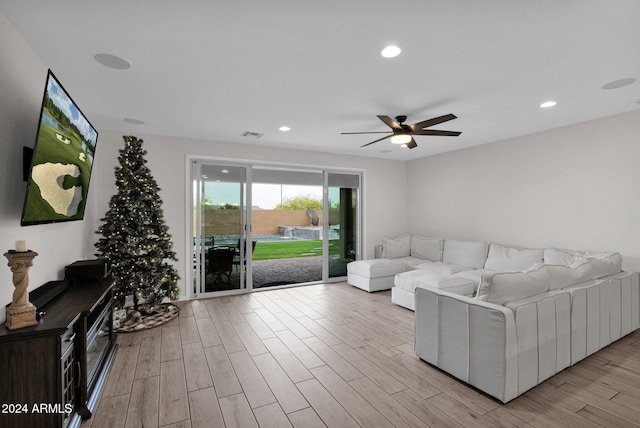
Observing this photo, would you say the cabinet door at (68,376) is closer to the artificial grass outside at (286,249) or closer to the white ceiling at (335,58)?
the white ceiling at (335,58)

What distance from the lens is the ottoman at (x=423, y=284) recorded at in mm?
4191

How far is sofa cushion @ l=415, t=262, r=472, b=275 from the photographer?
5070 millimetres

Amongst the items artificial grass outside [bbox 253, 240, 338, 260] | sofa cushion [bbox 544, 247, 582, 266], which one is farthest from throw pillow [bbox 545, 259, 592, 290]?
artificial grass outside [bbox 253, 240, 338, 260]

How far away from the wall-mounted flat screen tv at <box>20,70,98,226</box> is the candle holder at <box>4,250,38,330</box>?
0.86 feet

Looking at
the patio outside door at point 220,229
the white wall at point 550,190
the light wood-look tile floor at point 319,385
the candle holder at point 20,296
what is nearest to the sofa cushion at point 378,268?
the white wall at point 550,190

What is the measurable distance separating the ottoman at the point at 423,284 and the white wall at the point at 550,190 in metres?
1.60

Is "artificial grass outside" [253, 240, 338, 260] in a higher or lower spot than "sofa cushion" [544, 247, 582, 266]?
lower

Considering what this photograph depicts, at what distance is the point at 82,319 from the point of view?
2.18 m

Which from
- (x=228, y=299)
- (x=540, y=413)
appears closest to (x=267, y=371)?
(x=540, y=413)

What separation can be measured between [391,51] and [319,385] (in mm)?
2785

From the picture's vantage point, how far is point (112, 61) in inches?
98.1

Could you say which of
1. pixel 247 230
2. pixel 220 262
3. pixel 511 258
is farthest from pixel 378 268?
pixel 220 262

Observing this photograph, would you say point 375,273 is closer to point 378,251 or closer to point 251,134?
point 378,251

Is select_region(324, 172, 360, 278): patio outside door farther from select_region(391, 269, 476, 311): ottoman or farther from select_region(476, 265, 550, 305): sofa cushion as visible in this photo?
select_region(476, 265, 550, 305): sofa cushion
